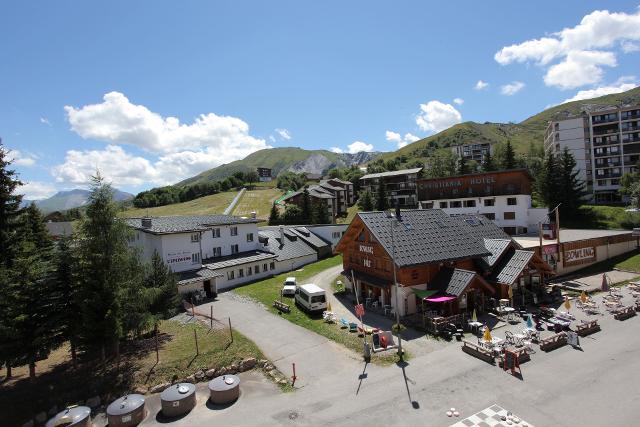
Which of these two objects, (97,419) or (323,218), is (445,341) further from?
(323,218)

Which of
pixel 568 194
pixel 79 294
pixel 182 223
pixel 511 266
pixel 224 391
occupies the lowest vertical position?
pixel 224 391

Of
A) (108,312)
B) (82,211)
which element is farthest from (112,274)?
(82,211)

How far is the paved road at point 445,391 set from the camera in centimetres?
1645

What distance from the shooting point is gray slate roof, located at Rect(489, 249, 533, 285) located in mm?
30266

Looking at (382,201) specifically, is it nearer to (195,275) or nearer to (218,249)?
→ (218,249)

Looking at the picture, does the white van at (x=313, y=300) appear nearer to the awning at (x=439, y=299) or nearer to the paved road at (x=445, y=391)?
the paved road at (x=445, y=391)

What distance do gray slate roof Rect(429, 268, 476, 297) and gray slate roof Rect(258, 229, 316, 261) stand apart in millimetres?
25951

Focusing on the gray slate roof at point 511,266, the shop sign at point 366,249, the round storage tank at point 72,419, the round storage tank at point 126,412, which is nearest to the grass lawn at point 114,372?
the round storage tank at point 72,419

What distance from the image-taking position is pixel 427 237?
32781 millimetres

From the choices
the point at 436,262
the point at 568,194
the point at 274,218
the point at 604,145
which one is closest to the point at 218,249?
the point at 436,262

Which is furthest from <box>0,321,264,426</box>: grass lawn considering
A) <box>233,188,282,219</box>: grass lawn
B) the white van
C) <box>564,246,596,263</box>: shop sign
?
<box>233,188,282,219</box>: grass lawn

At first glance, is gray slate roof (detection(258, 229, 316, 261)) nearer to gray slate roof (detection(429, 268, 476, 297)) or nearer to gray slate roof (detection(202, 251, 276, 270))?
gray slate roof (detection(202, 251, 276, 270))

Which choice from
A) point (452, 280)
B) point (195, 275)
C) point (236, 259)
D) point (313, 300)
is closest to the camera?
point (452, 280)

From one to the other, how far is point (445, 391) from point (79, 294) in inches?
896
